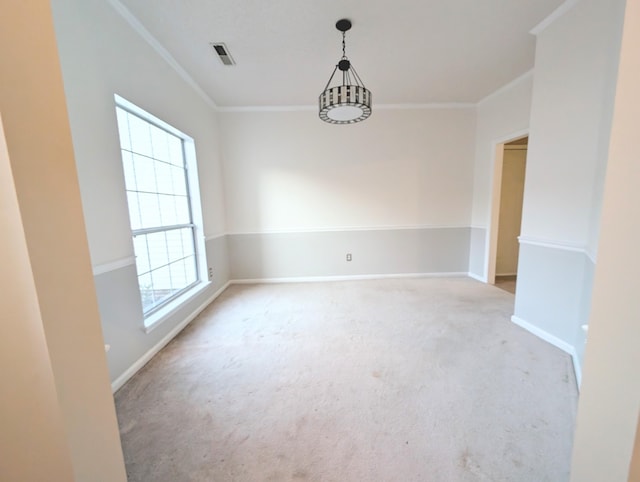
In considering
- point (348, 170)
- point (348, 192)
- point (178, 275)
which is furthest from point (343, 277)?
point (178, 275)

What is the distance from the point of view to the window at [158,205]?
215 centimetres

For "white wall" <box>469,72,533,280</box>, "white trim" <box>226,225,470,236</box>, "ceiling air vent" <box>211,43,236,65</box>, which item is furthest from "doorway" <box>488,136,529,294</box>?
"ceiling air vent" <box>211,43,236,65</box>

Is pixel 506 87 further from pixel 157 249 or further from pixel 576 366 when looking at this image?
pixel 157 249

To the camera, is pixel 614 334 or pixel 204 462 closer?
pixel 614 334

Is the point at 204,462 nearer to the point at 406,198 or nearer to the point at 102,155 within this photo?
the point at 102,155

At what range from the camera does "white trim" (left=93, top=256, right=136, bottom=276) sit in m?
1.61

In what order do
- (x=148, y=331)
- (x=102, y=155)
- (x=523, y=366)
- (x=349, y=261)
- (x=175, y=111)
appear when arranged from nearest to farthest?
(x=102, y=155) → (x=523, y=366) → (x=148, y=331) → (x=175, y=111) → (x=349, y=261)

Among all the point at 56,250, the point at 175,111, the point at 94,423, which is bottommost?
the point at 94,423

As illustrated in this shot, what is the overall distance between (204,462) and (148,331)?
1.23 m

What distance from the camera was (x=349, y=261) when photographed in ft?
13.6

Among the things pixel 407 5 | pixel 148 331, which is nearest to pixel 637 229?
pixel 407 5

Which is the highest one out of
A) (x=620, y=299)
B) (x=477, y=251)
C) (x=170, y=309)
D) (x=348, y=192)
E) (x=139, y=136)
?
(x=139, y=136)

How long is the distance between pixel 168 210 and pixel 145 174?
1.49ft

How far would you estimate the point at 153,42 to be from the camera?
7.27 feet
